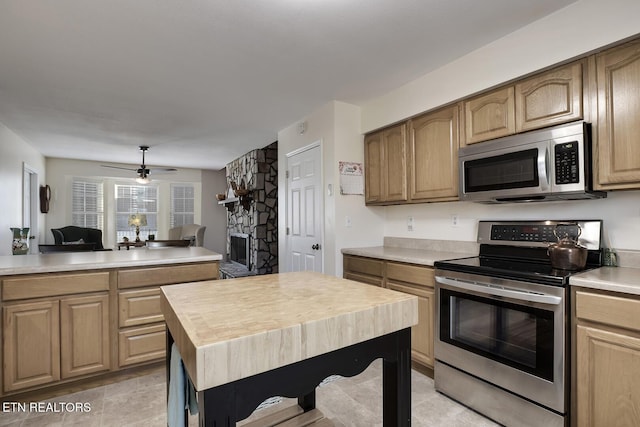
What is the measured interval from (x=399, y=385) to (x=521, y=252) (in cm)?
170

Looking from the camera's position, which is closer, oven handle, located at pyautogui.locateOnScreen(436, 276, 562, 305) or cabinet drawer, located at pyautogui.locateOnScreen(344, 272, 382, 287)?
oven handle, located at pyautogui.locateOnScreen(436, 276, 562, 305)

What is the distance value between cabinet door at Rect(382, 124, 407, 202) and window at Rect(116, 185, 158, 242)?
6126 millimetres

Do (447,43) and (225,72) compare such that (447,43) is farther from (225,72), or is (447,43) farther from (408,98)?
(225,72)

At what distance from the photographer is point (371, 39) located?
2.20 meters

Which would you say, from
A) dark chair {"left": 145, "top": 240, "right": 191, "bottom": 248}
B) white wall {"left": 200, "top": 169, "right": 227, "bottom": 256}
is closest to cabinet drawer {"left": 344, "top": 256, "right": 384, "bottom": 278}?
dark chair {"left": 145, "top": 240, "right": 191, "bottom": 248}

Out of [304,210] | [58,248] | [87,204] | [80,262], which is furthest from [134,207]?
[80,262]

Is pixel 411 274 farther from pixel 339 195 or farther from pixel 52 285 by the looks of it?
pixel 52 285

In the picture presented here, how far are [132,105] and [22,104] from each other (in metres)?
1.12

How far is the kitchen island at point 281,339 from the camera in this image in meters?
0.68

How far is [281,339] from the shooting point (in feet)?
2.45

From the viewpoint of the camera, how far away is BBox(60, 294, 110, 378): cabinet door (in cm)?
214

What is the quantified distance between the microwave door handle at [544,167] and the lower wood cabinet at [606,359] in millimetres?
689

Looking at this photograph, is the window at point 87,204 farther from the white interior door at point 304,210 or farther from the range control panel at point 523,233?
the range control panel at point 523,233
